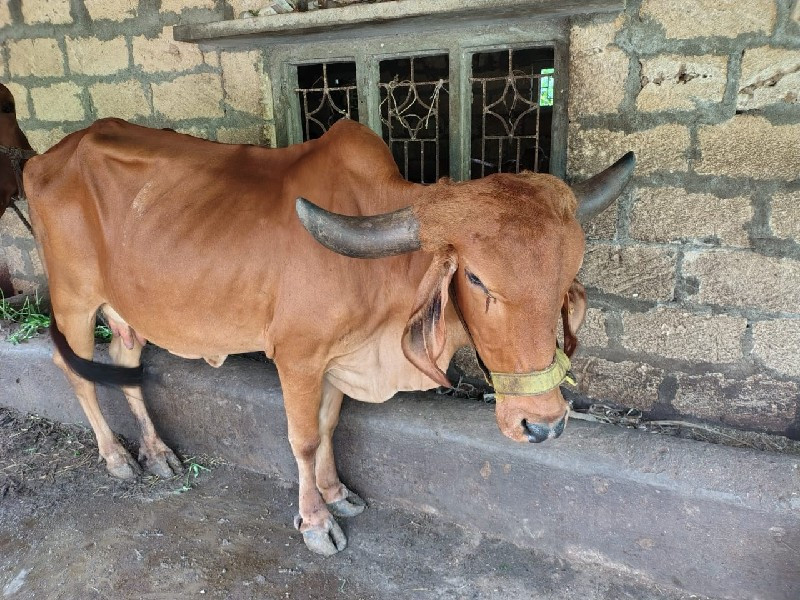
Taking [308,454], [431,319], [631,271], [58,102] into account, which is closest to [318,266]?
[431,319]

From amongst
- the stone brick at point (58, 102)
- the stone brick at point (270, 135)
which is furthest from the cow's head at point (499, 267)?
the stone brick at point (58, 102)

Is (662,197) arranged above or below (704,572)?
above

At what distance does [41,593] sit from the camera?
2.65 m

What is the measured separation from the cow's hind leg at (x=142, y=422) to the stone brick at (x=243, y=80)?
1.55 metres

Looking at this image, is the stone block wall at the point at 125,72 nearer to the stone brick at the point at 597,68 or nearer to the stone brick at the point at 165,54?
the stone brick at the point at 165,54

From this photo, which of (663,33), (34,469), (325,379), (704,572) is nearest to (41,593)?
(34,469)

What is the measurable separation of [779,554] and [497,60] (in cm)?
530

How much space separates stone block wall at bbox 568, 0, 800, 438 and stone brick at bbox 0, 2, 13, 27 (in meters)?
3.99

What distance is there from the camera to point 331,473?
9.94 ft

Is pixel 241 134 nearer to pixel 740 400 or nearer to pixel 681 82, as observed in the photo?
pixel 681 82

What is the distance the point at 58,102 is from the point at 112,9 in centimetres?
88

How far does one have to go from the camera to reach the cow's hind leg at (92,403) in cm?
335

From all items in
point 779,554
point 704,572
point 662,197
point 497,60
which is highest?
point 497,60

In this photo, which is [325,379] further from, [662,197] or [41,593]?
[662,197]
